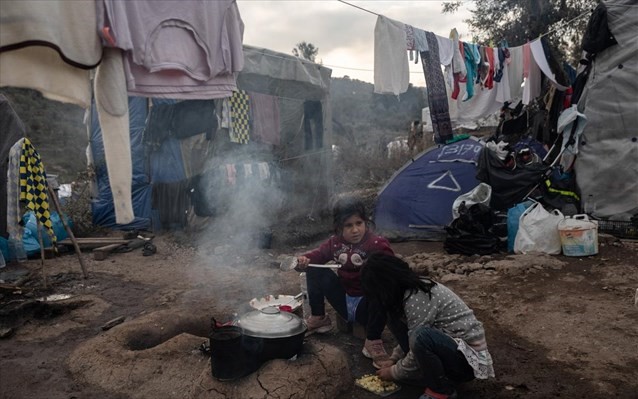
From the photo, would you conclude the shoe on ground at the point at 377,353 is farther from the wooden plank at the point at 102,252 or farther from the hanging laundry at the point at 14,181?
the wooden plank at the point at 102,252

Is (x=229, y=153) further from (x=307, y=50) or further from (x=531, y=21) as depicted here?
(x=307, y=50)

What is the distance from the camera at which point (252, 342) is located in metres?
2.80

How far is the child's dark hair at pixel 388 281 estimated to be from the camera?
2.56 meters

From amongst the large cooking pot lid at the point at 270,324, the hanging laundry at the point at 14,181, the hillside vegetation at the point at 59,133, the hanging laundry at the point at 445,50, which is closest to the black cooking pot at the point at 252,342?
the large cooking pot lid at the point at 270,324

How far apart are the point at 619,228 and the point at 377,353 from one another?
17.1ft

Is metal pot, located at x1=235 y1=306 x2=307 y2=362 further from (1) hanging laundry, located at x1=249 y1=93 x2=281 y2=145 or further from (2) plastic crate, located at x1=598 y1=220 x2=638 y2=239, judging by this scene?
(1) hanging laundry, located at x1=249 y1=93 x2=281 y2=145

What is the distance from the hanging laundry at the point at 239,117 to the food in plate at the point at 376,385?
19.0 feet

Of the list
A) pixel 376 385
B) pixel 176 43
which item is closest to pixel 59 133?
pixel 176 43

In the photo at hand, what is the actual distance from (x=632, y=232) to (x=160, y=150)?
7.57m

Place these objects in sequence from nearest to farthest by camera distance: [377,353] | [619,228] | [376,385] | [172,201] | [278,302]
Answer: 1. [376,385]
2. [377,353]
3. [278,302]
4. [619,228]
5. [172,201]

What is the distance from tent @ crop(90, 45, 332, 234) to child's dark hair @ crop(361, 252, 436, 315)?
5.38m

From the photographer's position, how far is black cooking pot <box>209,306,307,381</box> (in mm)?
2693

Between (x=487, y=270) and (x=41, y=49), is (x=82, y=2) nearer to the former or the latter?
(x=41, y=49)

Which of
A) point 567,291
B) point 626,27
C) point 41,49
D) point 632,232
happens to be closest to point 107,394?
point 41,49
